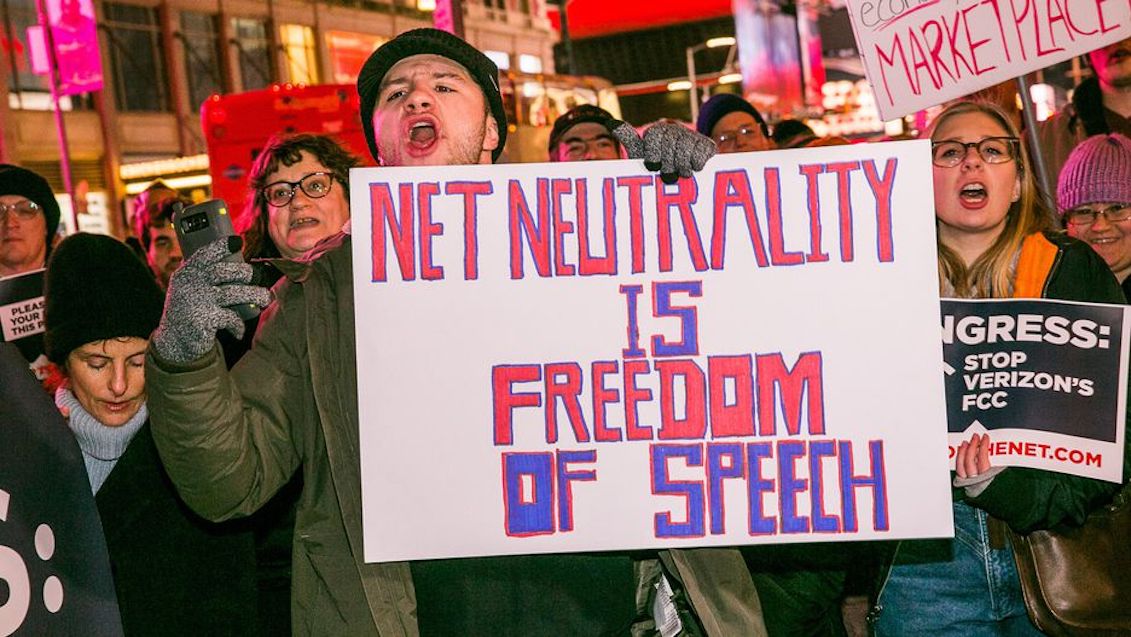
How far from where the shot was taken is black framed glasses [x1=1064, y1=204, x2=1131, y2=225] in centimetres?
465

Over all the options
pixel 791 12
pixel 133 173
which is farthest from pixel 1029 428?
pixel 791 12

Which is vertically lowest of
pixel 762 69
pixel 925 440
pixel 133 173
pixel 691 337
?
pixel 925 440

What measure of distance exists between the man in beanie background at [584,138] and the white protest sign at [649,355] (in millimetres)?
3539

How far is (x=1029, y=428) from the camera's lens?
9.96 ft

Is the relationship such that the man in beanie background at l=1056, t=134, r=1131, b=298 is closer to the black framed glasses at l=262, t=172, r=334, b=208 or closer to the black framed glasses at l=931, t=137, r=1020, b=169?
the black framed glasses at l=931, t=137, r=1020, b=169

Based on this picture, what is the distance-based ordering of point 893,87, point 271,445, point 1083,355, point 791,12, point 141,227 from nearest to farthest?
point 271,445 < point 1083,355 < point 893,87 < point 141,227 < point 791,12

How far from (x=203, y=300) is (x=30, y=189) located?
3512 mm

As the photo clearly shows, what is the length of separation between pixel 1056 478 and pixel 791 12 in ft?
147

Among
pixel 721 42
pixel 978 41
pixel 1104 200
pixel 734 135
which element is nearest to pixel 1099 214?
pixel 1104 200

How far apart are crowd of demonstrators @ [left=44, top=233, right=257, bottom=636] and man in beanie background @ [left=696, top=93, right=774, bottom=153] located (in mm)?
3724

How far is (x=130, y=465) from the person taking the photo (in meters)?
3.36

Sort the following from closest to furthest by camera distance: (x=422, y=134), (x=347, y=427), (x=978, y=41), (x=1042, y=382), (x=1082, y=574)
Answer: (x=347, y=427)
(x=422, y=134)
(x=1042, y=382)
(x=1082, y=574)
(x=978, y=41)

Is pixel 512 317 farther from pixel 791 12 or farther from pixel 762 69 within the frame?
pixel 791 12

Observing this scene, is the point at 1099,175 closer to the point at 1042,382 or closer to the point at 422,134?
the point at 1042,382
